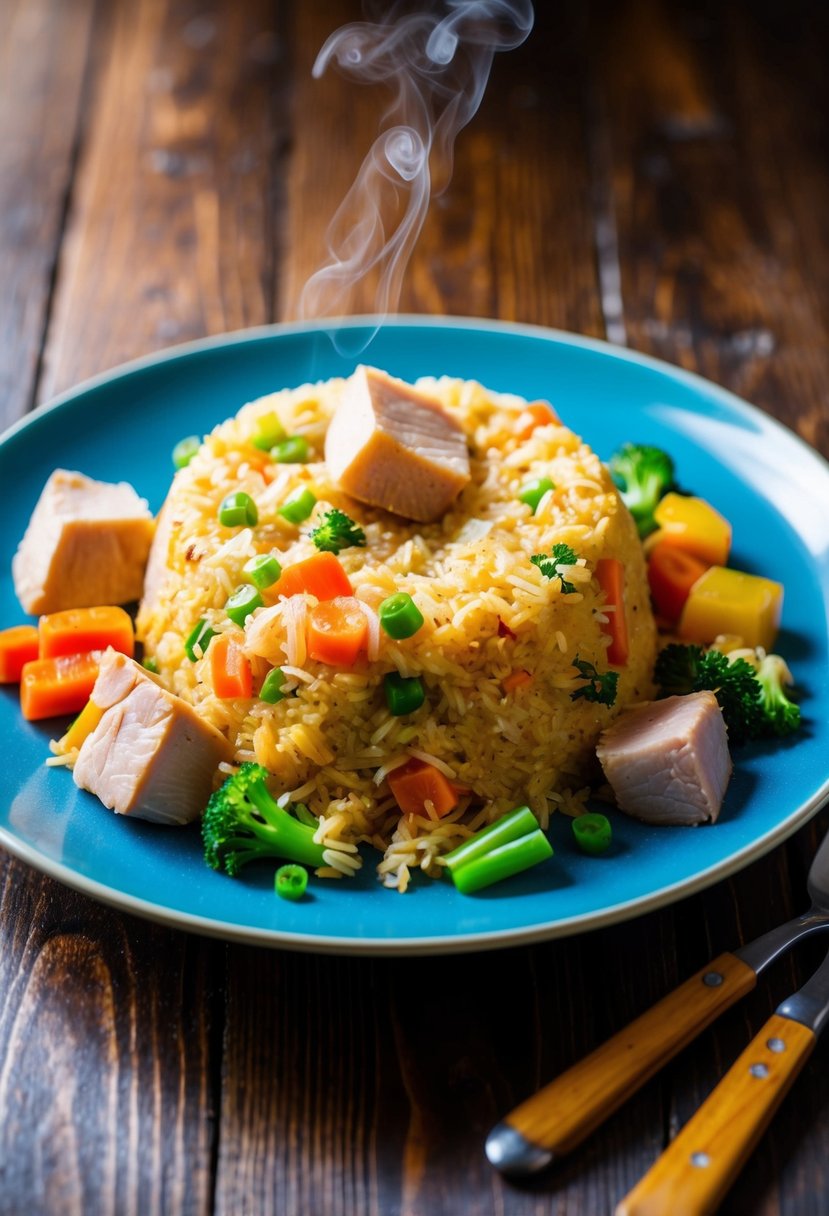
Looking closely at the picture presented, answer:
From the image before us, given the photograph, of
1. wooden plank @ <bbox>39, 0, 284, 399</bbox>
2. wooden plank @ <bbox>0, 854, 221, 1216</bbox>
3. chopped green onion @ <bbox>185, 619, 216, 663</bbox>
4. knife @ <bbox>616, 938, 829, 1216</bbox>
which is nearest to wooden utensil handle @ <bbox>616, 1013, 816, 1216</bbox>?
knife @ <bbox>616, 938, 829, 1216</bbox>

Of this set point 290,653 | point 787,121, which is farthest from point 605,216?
point 290,653

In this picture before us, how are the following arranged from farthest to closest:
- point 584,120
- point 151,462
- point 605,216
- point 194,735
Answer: point 584,120, point 605,216, point 151,462, point 194,735

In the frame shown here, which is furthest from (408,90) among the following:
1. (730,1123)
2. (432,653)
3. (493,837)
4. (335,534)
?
(730,1123)

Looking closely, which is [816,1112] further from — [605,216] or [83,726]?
[605,216]

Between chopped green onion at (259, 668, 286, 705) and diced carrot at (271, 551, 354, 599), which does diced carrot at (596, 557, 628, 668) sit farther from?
chopped green onion at (259, 668, 286, 705)

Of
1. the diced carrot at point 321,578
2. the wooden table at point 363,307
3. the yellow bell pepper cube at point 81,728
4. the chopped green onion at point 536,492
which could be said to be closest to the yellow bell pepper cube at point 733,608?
the chopped green onion at point 536,492

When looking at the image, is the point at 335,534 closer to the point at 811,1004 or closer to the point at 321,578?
the point at 321,578
